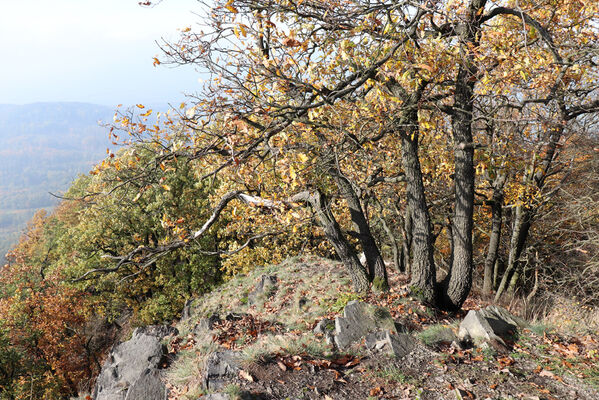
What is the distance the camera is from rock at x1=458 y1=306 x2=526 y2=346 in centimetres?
623

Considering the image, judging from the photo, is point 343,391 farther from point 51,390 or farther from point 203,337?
point 51,390

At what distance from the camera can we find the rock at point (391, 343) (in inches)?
238

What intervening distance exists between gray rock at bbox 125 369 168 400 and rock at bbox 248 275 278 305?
6.61 meters

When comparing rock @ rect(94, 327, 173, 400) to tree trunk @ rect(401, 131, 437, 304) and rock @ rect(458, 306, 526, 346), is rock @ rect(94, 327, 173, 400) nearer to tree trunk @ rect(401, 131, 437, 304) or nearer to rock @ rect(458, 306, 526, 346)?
rock @ rect(458, 306, 526, 346)

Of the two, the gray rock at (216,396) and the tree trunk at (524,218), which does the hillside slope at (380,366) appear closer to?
the gray rock at (216,396)

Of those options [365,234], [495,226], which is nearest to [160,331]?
[365,234]

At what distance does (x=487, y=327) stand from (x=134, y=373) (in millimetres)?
6375

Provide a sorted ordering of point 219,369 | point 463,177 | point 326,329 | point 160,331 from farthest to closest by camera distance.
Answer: point 160,331, point 463,177, point 326,329, point 219,369

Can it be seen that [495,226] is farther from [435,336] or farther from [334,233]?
[435,336]

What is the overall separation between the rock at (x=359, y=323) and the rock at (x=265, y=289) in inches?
229

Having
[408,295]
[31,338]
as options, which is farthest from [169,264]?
[408,295]

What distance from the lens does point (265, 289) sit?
12750mm

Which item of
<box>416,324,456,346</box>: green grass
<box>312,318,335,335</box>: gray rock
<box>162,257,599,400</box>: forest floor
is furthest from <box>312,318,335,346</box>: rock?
<box>416,324,456,346</box>: green grass

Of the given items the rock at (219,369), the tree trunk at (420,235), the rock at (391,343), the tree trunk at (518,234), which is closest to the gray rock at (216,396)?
the rock at (219,369)
